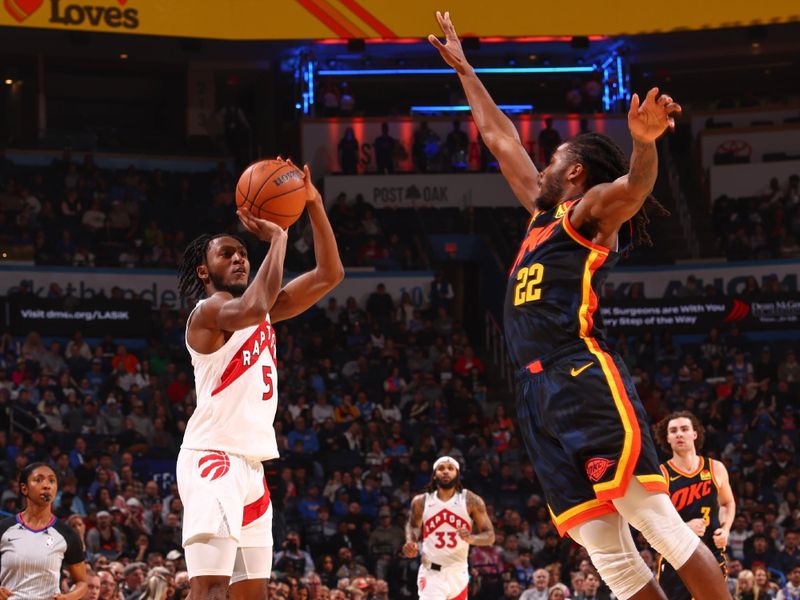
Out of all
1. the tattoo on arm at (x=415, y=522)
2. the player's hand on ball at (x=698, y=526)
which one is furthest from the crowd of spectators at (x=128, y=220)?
the player's hand on ball at (x=698, y=526)

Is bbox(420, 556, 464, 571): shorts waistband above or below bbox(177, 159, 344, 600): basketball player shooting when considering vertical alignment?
below

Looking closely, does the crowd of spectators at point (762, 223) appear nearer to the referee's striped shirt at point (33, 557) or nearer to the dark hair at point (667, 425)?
the dark hair at point (667, 425)

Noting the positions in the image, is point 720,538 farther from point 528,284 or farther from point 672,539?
point 528,284

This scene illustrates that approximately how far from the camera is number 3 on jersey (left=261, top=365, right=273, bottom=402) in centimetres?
656

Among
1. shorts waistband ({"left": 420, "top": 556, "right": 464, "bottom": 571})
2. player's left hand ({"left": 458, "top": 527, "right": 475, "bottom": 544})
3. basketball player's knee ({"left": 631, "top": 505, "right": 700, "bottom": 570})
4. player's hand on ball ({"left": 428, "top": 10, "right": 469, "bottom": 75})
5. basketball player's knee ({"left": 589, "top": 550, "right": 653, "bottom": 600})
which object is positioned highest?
player's hand on ball ({"left": 428, "top": 10, "right": 469, "bottom": 75})

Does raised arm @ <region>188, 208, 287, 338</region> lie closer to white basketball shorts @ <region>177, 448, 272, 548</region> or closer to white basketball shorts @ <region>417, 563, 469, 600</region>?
white basketball shorts @ <region>177, 448, 272, 548</region>

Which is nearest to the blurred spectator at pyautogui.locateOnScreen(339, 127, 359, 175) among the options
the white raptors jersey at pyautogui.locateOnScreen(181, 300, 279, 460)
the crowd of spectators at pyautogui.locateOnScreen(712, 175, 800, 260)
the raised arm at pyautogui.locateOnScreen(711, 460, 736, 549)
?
the crowd of spectators at pyautogui.locateOnScreen(712, 175, 800, 260)

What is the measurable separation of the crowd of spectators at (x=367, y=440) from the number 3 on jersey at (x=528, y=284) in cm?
744

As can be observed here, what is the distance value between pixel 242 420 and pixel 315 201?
130 centimetres

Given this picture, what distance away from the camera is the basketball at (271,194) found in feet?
22.2

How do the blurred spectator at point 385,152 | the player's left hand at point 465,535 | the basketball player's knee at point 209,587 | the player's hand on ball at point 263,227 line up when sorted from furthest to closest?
the blurred spectator at point 385,152 < the player's left hand at point 465,535 < the player's hand on ball at point 263,227 < the basketball player's knee at point 209,587

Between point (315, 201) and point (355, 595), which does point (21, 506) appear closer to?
point (355, 595)

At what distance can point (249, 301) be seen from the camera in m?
6.19

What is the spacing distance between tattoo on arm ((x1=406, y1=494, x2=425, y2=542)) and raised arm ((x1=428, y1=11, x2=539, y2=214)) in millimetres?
7263
